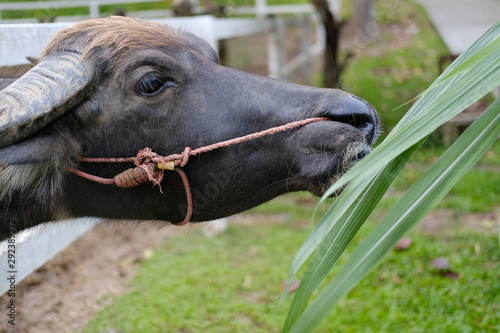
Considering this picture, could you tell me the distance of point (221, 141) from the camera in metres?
2.43

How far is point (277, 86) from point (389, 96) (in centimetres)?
693

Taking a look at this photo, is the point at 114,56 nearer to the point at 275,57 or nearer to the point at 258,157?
the point at 258,157

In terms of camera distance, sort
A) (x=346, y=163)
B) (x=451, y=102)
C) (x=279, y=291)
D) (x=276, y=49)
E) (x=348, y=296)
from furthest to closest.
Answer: (x=276, y=49), (x=279, y=291), (x=348, y=296), (x=346, y=163), (x=451, y=102)

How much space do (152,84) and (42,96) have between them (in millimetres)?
484

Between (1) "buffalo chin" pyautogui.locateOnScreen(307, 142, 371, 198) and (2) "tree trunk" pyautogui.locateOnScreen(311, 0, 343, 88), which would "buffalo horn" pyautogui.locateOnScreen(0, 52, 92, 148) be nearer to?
(1) "buffalo chin" pyautogui.locateOnScreen(307, 142, 371, 198)

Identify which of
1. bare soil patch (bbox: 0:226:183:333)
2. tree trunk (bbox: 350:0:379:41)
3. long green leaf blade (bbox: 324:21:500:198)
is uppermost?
long green leaf blade (bbox: 324:21:500:198)

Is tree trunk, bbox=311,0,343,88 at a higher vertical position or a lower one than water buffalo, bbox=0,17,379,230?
lower

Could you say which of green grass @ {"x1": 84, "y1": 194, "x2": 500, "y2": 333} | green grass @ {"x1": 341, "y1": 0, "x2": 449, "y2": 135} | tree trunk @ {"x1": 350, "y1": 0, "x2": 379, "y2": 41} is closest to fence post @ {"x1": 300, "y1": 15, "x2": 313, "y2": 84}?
green grass @ {"x1": 341, "y1": 0, "x2": 449, "y2": 135}

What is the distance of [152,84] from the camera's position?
2.33 m

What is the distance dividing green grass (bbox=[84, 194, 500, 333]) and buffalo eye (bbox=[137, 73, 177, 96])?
110 cm

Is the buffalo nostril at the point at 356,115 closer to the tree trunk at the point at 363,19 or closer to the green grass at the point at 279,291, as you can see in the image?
the green grass at the point at 279,291

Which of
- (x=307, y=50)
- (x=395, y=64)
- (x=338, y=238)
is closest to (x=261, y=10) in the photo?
(x=307, y=50)

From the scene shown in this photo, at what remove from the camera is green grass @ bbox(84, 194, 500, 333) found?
358 centimetres

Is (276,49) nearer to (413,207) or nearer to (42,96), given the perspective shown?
(42,96)
